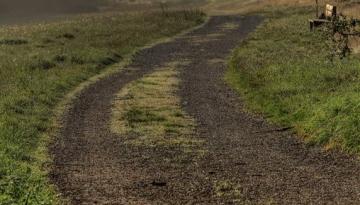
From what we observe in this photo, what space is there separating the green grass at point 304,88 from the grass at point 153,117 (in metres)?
2.74

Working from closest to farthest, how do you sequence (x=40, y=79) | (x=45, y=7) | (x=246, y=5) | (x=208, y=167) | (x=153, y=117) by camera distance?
(x=208, y=167)
(x=153, y=117)
(x=40, y=79)
(x=246, y=5)
(x=45, y=7)

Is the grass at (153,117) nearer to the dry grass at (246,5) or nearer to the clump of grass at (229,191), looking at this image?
the clump of grass at (229,191)

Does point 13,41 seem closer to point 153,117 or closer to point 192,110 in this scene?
point 192,110

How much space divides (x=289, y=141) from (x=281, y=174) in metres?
3.27

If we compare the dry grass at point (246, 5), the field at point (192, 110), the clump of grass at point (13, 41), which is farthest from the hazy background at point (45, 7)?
the field at point (192, 110)

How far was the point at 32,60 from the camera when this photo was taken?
32.2 m

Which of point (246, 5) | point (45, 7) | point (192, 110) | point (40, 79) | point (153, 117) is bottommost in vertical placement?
point (246, 5)

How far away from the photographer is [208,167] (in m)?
13.2

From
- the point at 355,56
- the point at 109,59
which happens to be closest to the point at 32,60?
the point at 109,59

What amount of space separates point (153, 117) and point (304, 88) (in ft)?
18.5

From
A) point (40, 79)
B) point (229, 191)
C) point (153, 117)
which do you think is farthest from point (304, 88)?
→ point (40, 79)

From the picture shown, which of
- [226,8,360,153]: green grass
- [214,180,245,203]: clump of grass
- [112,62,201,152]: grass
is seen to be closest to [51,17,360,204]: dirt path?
[214,180,245,203]: clump of grass

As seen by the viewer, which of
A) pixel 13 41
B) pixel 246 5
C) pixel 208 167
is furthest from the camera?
pixel 246 5

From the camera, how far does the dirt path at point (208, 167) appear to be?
11109mm
